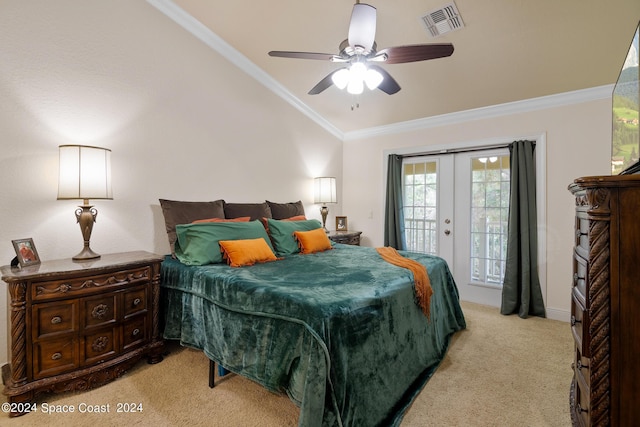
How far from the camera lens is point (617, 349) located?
3.46ft

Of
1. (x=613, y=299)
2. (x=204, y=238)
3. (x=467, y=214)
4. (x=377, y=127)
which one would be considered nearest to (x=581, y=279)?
(x=613, y=299)

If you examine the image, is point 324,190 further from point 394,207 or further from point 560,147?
point 560,147

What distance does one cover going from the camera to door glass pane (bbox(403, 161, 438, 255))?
4.11m

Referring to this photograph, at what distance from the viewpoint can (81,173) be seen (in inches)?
77.3

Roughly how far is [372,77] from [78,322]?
256 centimetres

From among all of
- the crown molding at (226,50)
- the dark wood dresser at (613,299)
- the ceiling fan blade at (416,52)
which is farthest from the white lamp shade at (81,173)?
the dark wood dresser at (613,299)

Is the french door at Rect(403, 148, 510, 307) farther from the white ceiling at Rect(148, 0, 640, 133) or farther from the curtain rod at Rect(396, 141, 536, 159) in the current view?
the white ceiling at Rect(148, 0, 640, 133)

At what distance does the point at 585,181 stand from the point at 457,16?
1901mm

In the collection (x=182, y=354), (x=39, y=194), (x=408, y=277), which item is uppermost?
(x=39, y=194)

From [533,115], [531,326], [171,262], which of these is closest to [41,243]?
[171,262]

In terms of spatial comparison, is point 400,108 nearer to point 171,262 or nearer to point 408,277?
point 408,277

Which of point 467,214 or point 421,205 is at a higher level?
point 421,205

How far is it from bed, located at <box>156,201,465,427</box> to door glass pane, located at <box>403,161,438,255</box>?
180cm

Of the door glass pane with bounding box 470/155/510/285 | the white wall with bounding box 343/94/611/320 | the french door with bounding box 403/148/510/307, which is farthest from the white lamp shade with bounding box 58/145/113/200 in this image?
the door glass pane with bounding box 470/155/510/285
